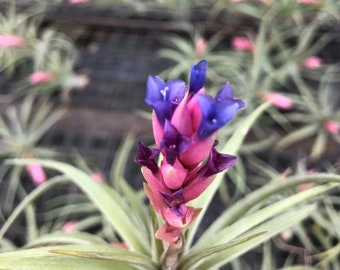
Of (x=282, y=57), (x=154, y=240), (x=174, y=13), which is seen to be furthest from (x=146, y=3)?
(x=154, y=240)

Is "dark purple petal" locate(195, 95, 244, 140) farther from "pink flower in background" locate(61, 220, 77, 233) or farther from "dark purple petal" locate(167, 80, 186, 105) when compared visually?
"pink flower in background" locate(61, 220, 77, 233)

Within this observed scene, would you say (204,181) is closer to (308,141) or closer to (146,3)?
(308,141)

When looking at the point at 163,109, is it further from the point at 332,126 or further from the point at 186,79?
the point at 186,79

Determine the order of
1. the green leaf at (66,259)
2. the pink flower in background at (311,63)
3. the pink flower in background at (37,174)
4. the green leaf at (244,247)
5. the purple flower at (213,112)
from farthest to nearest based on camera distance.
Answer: the pink flower in background at (311,63), the pink flower in background at (37,174), the green leaf at (244,247), the green leaf at (66,259), the purple flower at (213,112)

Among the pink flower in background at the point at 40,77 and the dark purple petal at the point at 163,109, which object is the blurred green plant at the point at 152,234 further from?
the pink flower in background at the point at 40,77

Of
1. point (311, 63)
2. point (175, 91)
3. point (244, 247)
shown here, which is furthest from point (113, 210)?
point (311, 63)

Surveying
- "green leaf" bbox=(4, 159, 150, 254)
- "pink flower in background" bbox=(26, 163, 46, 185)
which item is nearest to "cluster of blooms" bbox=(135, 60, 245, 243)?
"green leaf" bbox=(4, 159, 150, 254)

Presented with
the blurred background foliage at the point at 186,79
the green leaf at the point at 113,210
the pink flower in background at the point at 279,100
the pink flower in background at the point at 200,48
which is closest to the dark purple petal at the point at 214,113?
the green leaf at the point at 113,210

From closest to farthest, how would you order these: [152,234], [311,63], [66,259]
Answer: [66,259]
[152,234]
[311,63]
